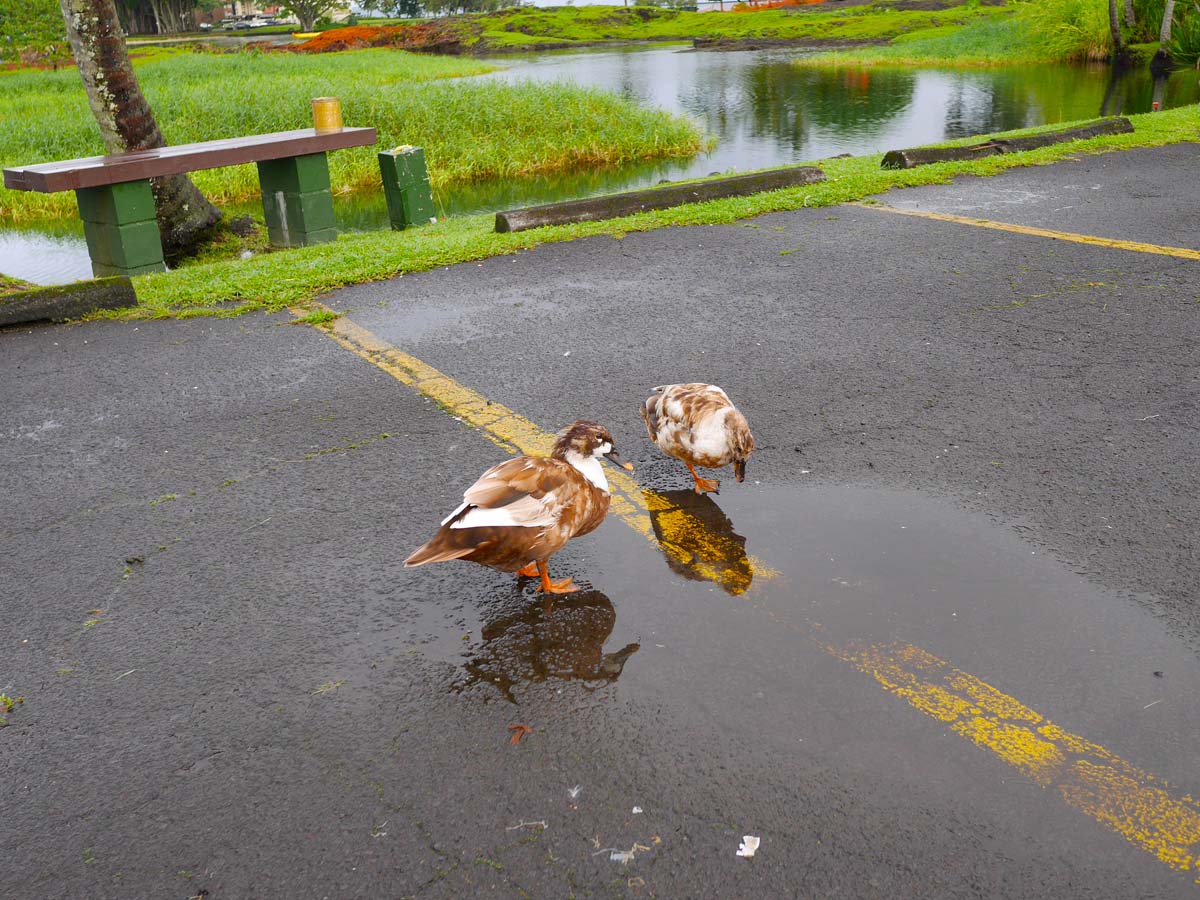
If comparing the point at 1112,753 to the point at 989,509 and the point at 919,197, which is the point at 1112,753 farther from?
the point at 919,197

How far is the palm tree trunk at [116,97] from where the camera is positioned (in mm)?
11055

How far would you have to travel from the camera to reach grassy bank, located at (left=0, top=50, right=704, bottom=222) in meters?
18.0

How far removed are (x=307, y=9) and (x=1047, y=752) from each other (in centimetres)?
9048

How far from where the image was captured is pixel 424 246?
9.64 metres

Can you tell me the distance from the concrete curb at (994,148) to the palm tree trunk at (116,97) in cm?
883

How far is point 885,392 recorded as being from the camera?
563 centimetres

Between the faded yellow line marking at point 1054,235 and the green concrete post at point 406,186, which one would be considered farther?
the green concrete post at point 406,186

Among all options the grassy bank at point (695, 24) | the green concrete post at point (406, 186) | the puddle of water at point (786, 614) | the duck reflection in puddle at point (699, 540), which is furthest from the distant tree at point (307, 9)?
the puddle of water at point (786, 614)

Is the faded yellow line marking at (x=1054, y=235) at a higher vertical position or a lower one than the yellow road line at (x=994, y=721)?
higher

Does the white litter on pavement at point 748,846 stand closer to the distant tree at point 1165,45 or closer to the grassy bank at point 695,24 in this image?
the distant tree at point 1165,45

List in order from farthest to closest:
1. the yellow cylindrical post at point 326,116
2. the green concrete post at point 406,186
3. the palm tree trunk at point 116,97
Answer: the green concrete post at point 406,186, the yellow cylindrical post at point 326,116, the palm tree trunk at point 116,97

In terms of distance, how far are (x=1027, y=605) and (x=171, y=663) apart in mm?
3086

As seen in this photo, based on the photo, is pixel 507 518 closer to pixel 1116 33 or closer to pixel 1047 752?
pixel 1047 752

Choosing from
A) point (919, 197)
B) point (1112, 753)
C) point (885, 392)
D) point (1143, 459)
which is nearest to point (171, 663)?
point (1112, 753)
